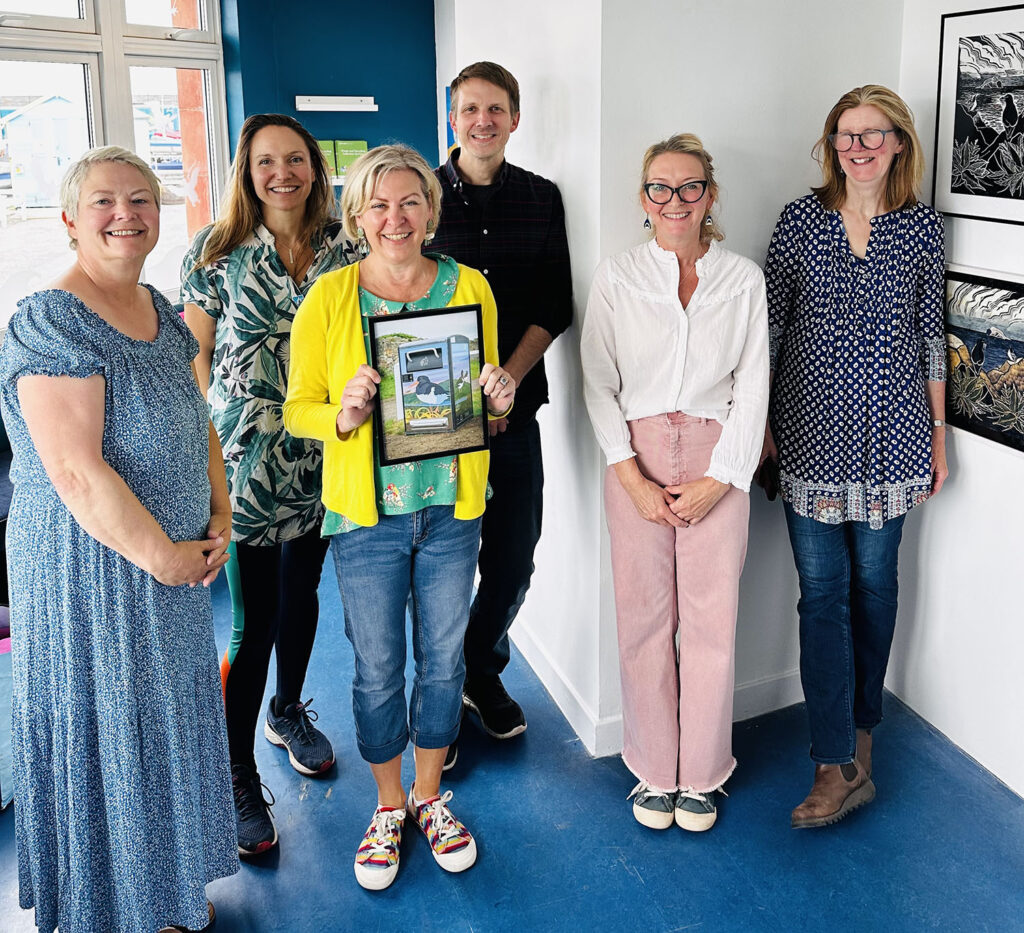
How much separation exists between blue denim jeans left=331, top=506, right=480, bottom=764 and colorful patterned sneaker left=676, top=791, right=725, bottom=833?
660 mm

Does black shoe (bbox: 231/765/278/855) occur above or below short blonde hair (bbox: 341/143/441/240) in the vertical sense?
below

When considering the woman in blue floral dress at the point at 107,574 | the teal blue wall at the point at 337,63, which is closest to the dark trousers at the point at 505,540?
the woman in blue floral dress at the point at 107,574

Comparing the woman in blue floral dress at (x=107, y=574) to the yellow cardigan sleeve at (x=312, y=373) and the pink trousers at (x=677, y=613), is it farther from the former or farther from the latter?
the pink trousers at (x=677, y=613)

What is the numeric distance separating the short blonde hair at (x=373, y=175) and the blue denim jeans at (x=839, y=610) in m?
1.32

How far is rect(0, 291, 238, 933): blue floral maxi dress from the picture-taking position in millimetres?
1923

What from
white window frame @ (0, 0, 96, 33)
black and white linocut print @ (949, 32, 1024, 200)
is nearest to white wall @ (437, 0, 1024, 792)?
black and white linocut print @ (949, 32, 1024, 200)

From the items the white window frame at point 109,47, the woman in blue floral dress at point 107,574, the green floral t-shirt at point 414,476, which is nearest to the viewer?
the woman in blue floral dress at point 107,574

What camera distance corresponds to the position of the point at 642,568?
8.82ft

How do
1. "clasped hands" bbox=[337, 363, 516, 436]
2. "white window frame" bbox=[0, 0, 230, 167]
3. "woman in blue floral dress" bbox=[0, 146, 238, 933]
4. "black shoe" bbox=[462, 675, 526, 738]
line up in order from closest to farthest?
1. "woman in blue floral dress" bbox=[0, 146, 238, 933]
2. "clasped hands" bbox=[337, 363, 516, 436]
3. "black shoe" bbox=[462, 675, 526, 738]
4. "white window frame" bbox=[0, 0, 230, 167]

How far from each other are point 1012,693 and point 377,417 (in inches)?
75.5

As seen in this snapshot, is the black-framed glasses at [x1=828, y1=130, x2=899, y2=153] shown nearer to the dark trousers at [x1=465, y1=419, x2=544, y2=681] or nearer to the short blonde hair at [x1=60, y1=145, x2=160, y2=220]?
the dark trousers at [x1=465, y1=419, x2=544, y2=681]

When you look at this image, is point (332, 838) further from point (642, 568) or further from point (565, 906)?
point (642, 568)

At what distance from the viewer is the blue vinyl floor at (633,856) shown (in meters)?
2.42

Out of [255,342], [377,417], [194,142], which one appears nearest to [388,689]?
[377,417]
